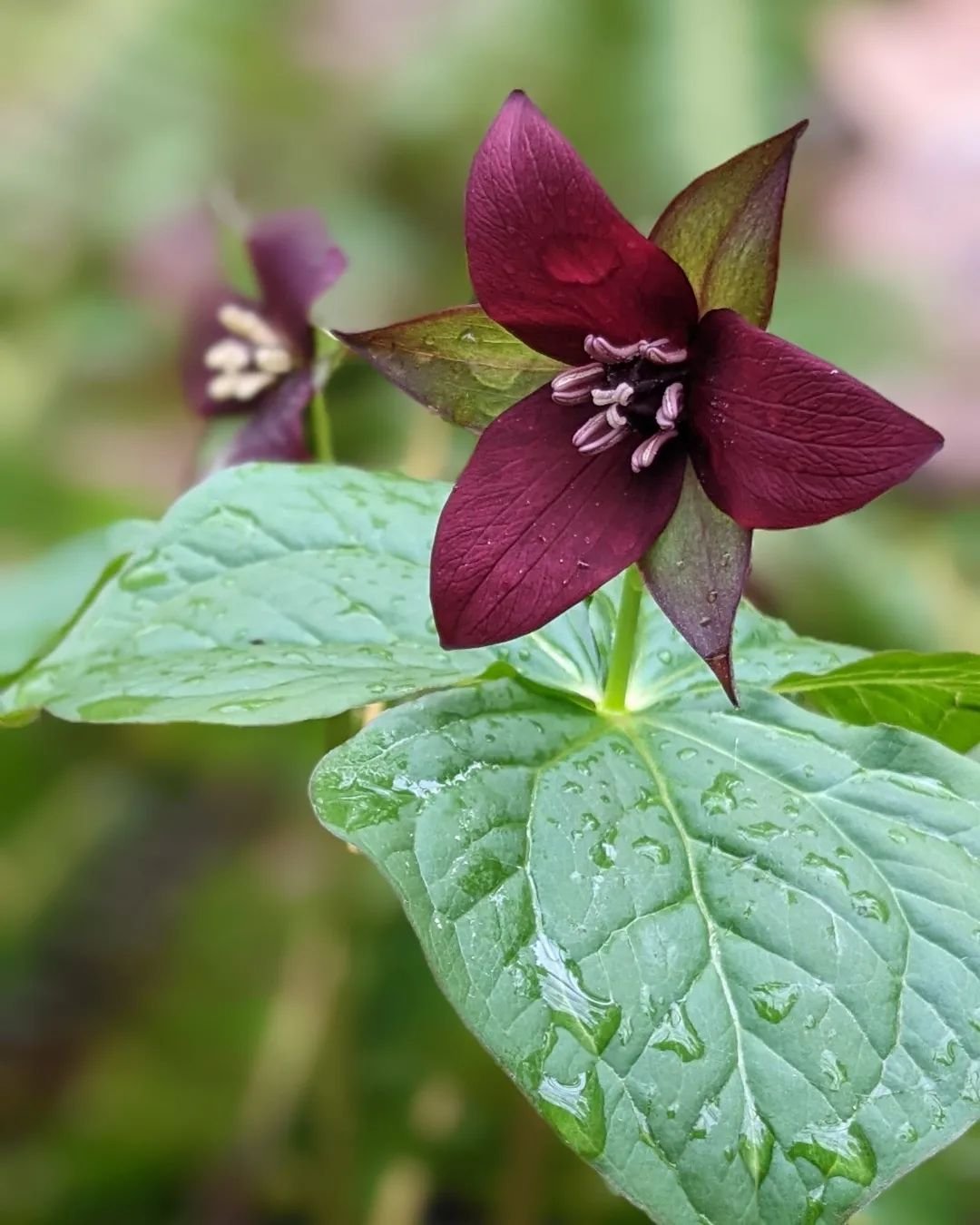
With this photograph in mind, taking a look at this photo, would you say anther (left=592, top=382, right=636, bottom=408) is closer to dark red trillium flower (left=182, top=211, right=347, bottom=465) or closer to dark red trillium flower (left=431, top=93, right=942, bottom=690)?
dark red trillium flower (left=431, top=93, right=942, bottom=690)

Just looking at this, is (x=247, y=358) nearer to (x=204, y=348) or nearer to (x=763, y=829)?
(x=204, y=348)

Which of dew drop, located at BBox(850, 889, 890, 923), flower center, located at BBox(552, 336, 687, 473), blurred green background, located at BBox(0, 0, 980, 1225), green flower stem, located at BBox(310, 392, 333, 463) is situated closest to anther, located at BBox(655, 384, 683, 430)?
flower center, located at BBox(552, 336, 687, 473)

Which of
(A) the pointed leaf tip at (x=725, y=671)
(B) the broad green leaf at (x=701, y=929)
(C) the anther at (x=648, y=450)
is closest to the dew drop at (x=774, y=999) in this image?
(B) the broad green leaf at (x=701, y=929)

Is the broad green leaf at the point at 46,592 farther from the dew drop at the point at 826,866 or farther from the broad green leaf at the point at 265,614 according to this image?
the dew drop at the point at 826,866

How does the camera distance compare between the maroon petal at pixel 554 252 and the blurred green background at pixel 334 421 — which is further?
the blurred green background at pixel 334 421

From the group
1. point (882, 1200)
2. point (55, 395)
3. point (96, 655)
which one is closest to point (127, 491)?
point (55, 395)

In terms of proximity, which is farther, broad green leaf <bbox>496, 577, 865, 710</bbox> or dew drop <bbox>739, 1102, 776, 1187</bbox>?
broad green leaf <bbox>496, 577, 865, 710</bbox>

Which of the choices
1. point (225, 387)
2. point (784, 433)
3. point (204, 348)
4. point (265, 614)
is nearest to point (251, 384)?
point (225, 387)
